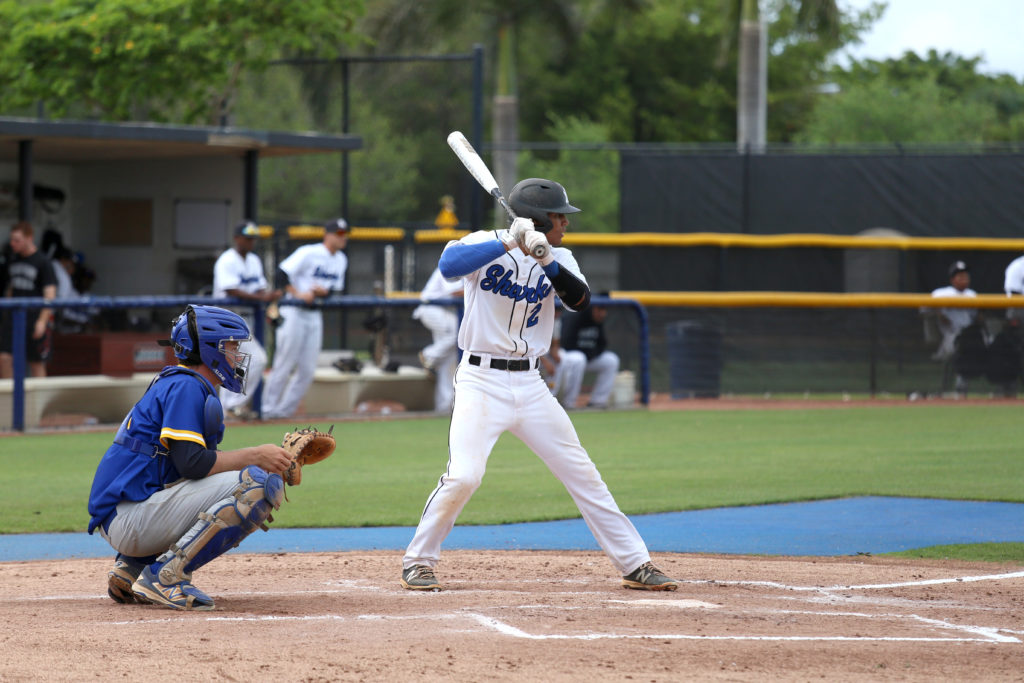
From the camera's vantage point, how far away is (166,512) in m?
5.32

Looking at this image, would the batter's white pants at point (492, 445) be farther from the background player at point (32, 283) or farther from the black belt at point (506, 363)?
the background player at point (32, 283)

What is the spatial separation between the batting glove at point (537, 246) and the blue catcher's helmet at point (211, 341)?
1265mm

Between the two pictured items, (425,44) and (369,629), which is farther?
(425,44)

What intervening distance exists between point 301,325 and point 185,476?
828cm

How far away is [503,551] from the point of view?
723 cm

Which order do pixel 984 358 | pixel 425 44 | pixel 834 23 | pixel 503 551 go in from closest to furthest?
1. pixel 503 551
2. pixel 984 358
3. pixel 834 23
4. pixel 425 44

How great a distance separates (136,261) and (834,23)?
1608 centimetres

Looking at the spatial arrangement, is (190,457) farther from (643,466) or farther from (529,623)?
(643,466)

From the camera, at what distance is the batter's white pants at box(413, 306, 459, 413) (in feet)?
47.2

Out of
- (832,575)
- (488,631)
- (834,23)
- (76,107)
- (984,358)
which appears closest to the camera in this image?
(488,631)

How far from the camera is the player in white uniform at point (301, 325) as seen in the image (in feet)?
44.5

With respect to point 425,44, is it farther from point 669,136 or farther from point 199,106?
point 669,136

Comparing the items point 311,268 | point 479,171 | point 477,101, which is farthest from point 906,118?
point 479,171

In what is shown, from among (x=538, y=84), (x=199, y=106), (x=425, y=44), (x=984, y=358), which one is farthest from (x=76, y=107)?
(x=984, y=358)
